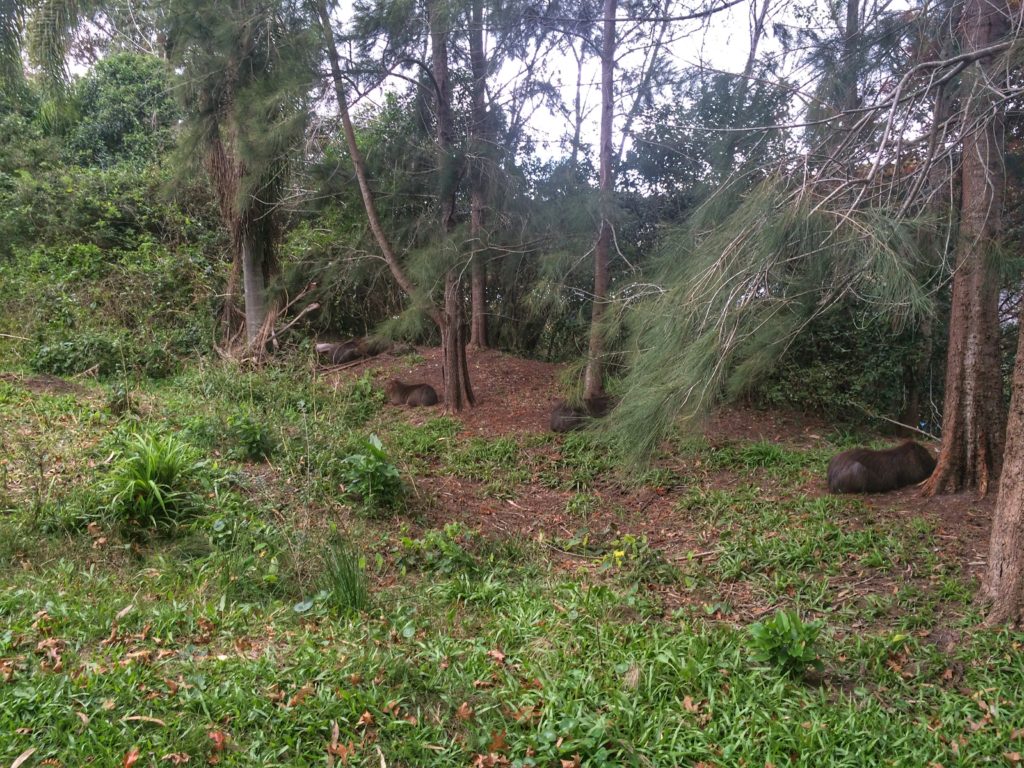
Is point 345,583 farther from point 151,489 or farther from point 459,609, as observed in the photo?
point 151,489

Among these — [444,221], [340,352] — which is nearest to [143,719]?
[444,221]

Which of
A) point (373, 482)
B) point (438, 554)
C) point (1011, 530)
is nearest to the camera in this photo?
point (1011, 530)

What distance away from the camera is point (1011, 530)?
363 cm

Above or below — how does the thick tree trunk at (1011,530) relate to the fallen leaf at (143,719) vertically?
above

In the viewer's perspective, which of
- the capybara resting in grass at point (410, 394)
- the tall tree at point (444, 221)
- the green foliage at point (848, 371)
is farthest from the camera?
the capybara resting in grass at point (410, 394)

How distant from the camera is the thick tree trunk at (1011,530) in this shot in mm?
3611

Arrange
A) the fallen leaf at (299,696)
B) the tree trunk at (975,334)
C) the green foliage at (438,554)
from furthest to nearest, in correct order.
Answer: the tree trunk at (975,334) → the green foliage at (438,554) → the fallen leaf at (299,696)

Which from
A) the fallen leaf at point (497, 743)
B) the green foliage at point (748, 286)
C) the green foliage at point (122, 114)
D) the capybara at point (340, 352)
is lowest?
the fallen leaf at point (497, 743)

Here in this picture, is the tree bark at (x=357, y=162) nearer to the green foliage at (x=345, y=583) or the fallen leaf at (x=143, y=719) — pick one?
the green foliage at (x=345, y=583)

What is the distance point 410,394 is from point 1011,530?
6.63 metres

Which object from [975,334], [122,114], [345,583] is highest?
[122,114]

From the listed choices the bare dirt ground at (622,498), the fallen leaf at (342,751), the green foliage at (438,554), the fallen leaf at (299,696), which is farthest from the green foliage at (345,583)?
the bare dirt ground at (622,498)

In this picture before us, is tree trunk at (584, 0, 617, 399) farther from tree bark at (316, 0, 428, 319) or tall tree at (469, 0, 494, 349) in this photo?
tree bark at (316, 0, 428, 319)

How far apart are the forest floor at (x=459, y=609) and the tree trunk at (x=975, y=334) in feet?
0.99
